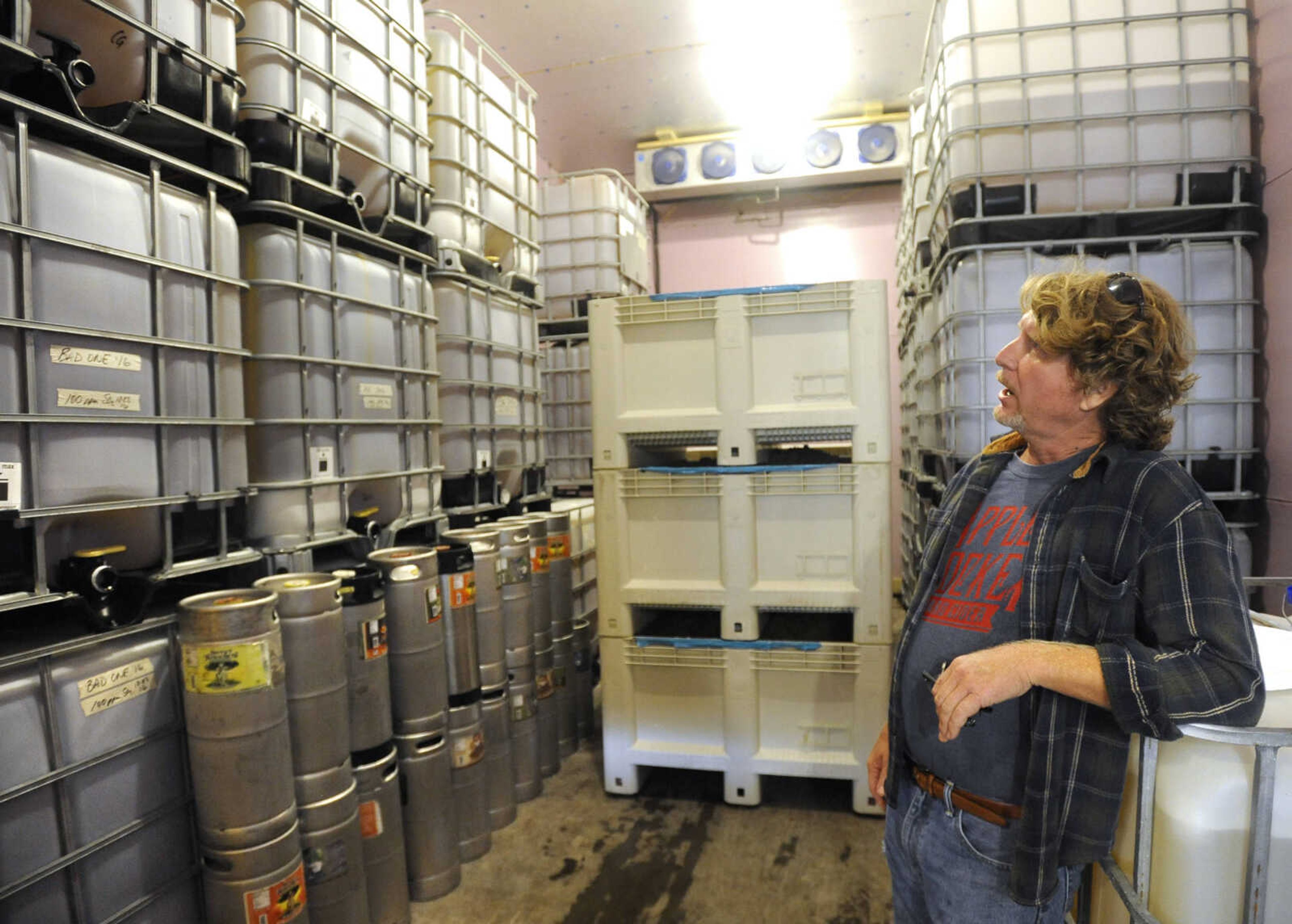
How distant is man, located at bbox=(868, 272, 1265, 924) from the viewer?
3.97ft

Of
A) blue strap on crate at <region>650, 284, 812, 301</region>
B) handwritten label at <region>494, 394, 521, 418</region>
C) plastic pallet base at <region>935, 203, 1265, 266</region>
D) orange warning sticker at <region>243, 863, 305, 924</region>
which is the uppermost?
plastic pallet base at <region>935, 203, 1265, 266</region>

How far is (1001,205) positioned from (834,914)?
273 cm

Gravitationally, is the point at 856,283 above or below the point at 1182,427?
above

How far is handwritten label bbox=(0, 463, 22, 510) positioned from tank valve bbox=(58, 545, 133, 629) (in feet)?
0.67

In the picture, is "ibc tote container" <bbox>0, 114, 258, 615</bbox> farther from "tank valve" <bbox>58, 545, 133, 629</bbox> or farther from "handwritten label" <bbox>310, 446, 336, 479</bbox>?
"handwritten label" <bbox>310, 446, 336, 479</bbox>

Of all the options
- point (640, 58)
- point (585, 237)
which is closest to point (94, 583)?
point (585, 237)

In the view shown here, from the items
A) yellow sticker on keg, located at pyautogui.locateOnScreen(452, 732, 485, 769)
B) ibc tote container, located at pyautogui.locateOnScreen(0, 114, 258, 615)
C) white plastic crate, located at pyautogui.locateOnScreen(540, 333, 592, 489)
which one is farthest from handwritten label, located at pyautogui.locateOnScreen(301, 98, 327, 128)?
white plastic crate, located at pyautogui.locateOnScreen(540, 333, 592, 489)

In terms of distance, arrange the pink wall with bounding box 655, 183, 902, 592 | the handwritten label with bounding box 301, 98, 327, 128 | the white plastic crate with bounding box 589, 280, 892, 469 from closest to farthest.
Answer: the handwritten label with bounding box 301, 98, 327, 128
the white plastic crate with bounding box 589, 280, 892, 469
the pink wall with bounding box 655, 183, 902, 592

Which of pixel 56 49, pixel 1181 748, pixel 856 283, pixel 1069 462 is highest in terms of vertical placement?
pixel 56 49

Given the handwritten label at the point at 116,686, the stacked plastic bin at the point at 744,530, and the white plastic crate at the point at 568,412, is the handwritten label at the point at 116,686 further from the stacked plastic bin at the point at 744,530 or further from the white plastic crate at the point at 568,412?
the white plastic crate at the point at 568,412

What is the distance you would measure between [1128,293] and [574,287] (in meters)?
4.85

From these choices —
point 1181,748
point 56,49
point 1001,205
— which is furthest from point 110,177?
point 1001,205

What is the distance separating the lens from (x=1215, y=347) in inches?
110

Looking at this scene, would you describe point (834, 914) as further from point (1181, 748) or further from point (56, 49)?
point (56, 49)
